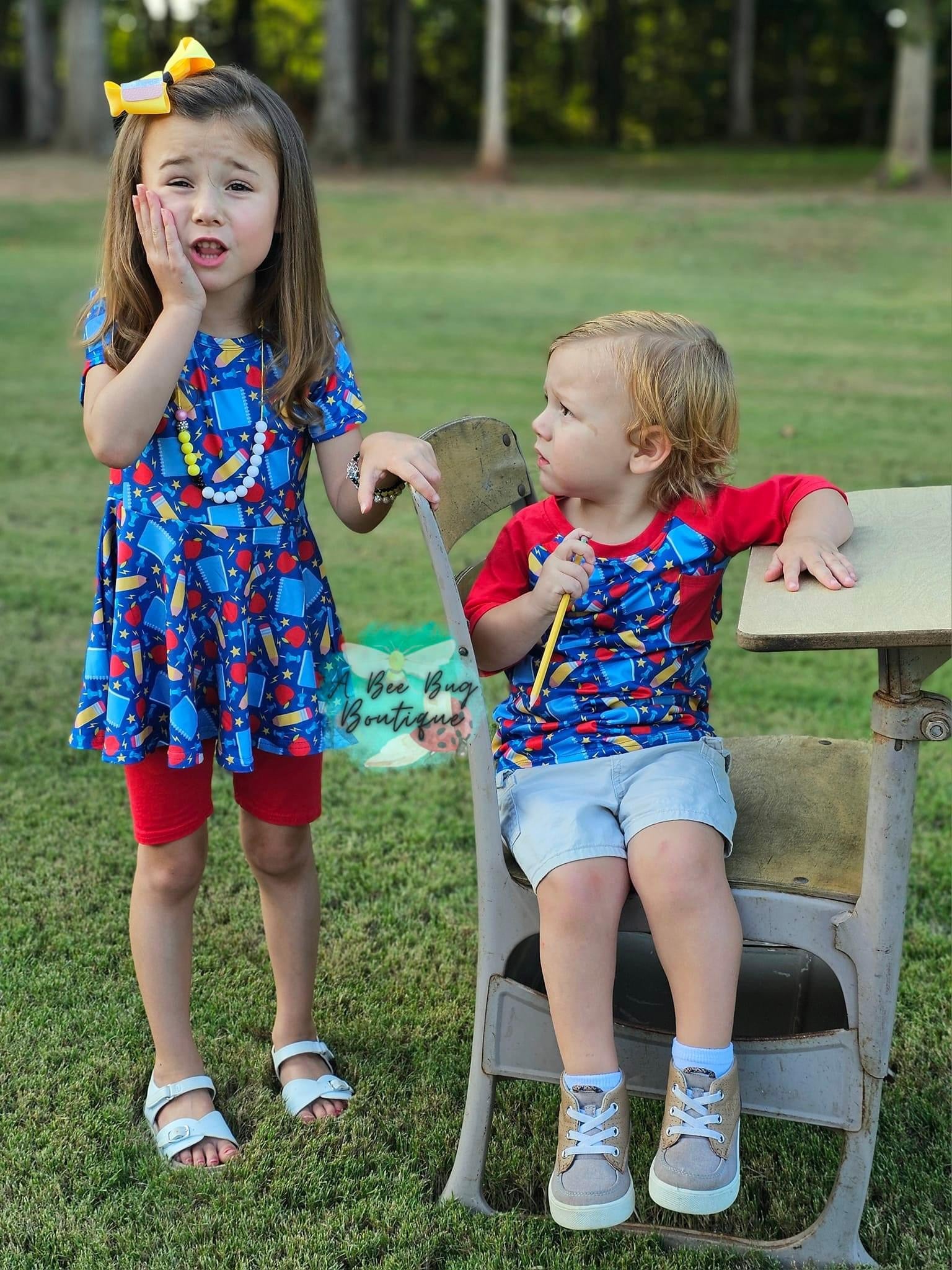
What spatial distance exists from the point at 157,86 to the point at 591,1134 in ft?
5.53

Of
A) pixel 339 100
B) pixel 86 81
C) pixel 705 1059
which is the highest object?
pixel 86 81

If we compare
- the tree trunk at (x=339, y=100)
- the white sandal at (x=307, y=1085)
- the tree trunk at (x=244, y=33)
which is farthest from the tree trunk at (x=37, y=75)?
the white sandal at (x=307, y=1085)

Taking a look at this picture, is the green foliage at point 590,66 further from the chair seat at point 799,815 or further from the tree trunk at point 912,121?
the chair seat at point 799,815

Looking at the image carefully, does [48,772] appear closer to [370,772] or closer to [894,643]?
[370,772]

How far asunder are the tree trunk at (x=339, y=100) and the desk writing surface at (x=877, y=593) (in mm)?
23859

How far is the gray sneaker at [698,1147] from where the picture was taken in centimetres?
187

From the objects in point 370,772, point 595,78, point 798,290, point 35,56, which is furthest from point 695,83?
point 370,772

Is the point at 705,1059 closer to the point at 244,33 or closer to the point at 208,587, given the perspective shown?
the point at 208,587

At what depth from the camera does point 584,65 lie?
38.5 meters

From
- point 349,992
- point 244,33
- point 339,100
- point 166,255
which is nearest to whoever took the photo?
point 166,255

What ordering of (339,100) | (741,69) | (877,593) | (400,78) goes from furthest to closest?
(741,69)
(400,78)
(339,100)
(877,593)

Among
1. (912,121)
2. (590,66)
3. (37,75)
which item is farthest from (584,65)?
(912,121)

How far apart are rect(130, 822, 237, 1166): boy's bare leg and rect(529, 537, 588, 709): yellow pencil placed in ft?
2.24

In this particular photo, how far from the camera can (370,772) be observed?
151 inches
